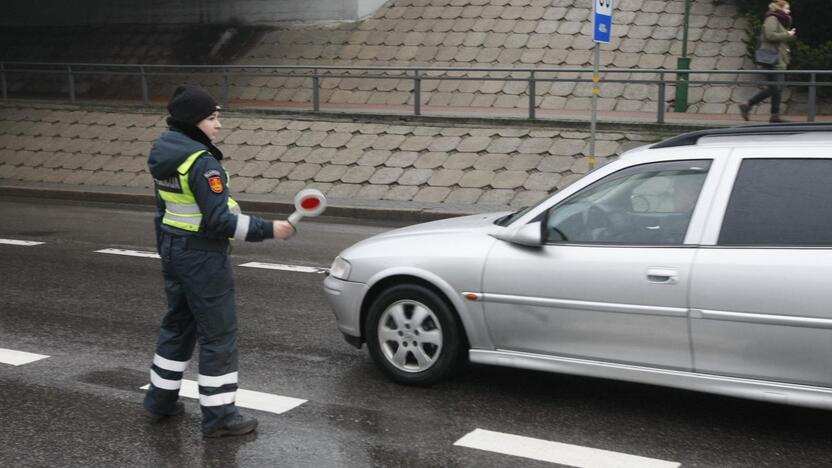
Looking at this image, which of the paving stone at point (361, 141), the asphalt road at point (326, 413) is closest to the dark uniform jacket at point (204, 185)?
the asphalt road at point (326, 413)

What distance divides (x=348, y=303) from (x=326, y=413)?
758 millimetres

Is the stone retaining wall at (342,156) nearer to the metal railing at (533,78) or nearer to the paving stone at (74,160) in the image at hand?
the paving stone at (74,160)

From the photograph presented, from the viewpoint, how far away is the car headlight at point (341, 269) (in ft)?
19.0

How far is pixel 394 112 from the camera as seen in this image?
1614 cm

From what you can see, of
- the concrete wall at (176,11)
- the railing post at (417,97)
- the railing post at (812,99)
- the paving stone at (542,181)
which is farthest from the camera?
the concrete wall at (176,11)

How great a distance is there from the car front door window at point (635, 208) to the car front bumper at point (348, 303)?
119 centimetres

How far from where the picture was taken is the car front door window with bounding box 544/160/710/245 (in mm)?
4996

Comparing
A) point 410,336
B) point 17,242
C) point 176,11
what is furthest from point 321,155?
point 176,11

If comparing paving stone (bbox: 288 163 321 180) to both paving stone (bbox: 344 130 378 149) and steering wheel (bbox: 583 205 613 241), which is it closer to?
paving stone (bbox: 344 130 378 149)

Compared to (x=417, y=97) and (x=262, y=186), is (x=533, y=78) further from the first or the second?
(x=262, y=186)

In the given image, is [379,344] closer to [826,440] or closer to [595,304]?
[595,304]

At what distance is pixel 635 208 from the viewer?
17.1 feet

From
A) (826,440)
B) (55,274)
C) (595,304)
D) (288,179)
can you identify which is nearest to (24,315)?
(55,274)

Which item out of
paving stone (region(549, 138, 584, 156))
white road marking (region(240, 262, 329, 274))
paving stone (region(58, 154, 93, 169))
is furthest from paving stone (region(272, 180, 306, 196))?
white road marking (region(240, 262, 329, 274))
